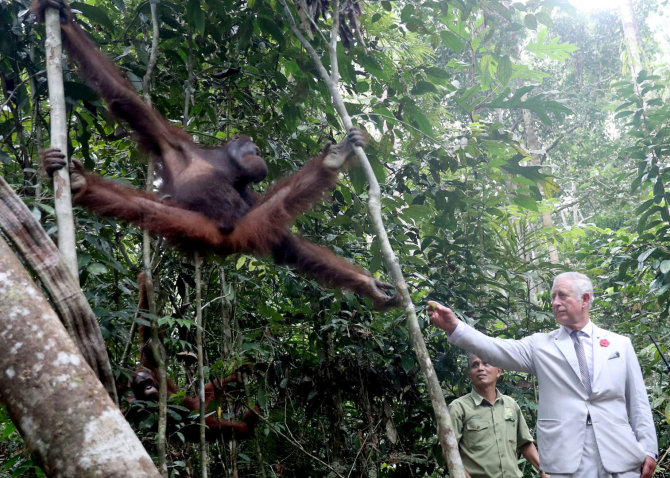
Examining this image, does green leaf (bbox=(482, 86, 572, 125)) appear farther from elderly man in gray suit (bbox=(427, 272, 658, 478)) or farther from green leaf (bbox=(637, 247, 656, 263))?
green leaf (bbox=(637, 247, 656, 263))

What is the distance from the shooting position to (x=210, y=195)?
3211mm

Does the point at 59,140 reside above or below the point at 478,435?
above

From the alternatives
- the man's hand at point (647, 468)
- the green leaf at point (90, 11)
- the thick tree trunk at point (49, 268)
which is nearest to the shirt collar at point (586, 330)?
the man's hand at point (647, 468)

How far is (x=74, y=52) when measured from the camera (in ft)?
9.30

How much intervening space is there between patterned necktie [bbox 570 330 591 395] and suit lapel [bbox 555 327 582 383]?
0.02 m

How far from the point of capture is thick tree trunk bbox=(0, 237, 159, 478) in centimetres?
119

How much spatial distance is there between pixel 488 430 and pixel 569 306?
3.26 feet

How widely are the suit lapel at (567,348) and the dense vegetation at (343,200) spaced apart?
768 mm

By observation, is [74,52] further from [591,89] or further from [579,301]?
[591,89]

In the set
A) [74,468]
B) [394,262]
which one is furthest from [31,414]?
[394,262]

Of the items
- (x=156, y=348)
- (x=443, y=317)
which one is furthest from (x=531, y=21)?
(x=156, y=348)

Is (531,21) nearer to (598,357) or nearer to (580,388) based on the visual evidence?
(598,357)

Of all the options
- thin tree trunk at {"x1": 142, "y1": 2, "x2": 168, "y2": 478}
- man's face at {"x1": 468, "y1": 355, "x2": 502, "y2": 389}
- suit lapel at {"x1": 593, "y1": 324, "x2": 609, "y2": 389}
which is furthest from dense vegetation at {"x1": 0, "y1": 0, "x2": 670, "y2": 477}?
suit lapel at {"x1": 593, "y1": 324, "x2": 609, "y2": 389}

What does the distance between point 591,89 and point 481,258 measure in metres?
9.70
